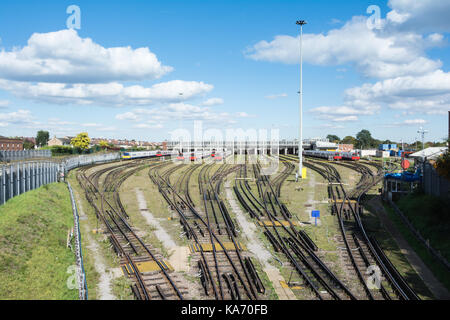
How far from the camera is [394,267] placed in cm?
1686

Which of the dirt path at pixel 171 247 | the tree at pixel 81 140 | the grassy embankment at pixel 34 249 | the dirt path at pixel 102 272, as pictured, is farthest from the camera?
the tree at pixel 81 140

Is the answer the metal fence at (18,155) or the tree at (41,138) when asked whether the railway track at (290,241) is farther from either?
the tree at (41,138)

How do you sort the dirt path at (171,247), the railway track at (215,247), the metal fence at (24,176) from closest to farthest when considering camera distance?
the railway track at (215,247) < the dirt path at (171,247) < the metal fence at (24,176)

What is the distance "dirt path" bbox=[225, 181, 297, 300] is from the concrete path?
239 inches

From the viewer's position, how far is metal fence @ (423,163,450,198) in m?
25.4

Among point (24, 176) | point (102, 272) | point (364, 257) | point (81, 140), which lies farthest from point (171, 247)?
point (81, 140)

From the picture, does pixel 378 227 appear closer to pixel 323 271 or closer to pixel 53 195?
pixel 323 271

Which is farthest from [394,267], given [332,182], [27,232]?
[332,182]

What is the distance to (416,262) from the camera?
18078 millimetres

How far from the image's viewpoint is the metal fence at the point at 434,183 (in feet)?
83.3

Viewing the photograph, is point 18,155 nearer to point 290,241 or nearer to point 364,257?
point 290,241

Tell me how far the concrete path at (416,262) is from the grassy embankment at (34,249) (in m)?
14.8

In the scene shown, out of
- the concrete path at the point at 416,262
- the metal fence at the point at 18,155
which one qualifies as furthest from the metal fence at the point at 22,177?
the concrete path at the point at 416,262
